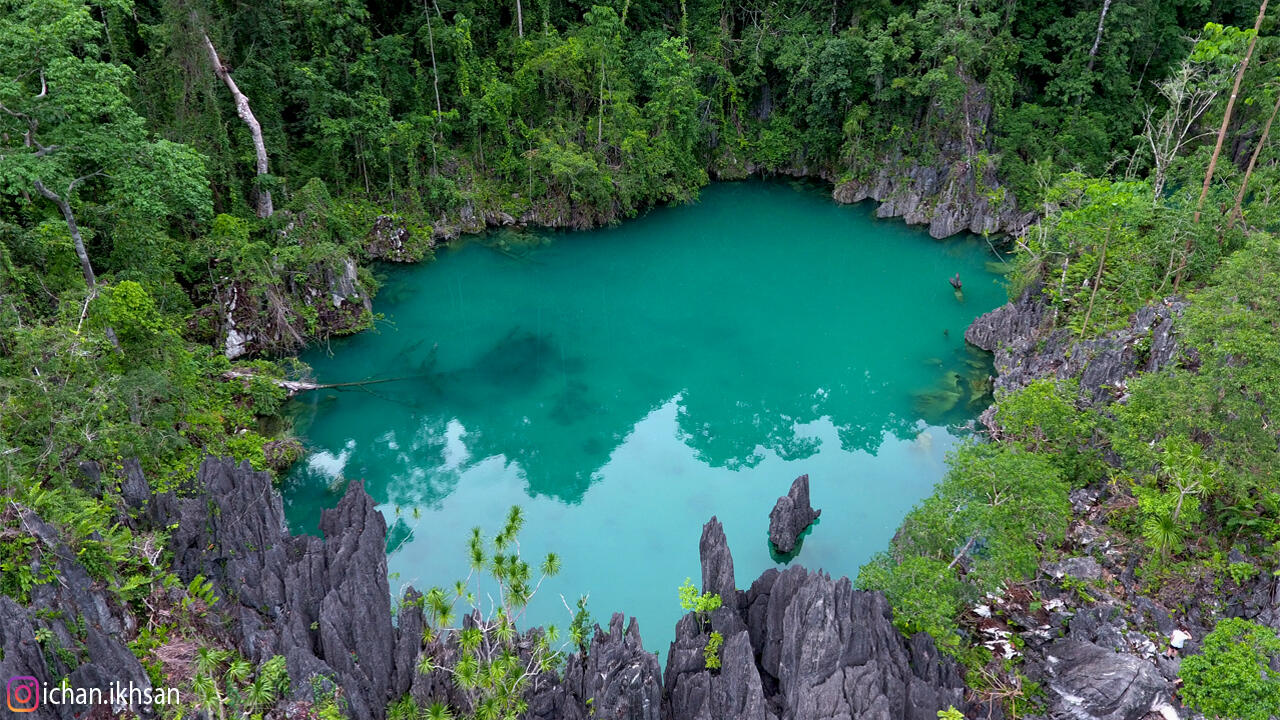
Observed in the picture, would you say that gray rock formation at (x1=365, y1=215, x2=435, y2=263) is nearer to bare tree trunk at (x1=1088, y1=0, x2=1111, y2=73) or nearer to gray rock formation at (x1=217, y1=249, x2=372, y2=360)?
gray rock formation at (x1=217, y1=249, x2=372, y2=360)

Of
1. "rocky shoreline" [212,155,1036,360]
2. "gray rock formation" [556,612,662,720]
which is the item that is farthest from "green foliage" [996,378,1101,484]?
"rocky shoreline" [212,155,1036,360]

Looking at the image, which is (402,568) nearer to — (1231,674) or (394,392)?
(394,392)

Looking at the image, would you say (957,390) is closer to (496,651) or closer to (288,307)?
(496,651)

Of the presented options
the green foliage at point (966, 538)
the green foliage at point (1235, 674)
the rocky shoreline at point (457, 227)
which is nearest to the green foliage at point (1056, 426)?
the green foliage at point (966, 538)

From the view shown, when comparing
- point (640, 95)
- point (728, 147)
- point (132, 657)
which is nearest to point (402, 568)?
point (132, 657)

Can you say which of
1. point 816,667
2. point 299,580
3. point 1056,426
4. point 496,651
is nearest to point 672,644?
point 816,667
